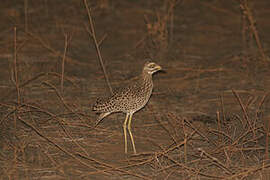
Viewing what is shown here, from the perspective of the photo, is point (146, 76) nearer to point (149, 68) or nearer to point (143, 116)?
point (149, 68)

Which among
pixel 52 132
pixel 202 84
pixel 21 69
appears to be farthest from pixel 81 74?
pixel 52 132

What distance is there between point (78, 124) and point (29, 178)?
129cm

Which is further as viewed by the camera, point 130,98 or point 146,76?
point 146,76

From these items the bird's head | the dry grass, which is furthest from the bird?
the dry grass

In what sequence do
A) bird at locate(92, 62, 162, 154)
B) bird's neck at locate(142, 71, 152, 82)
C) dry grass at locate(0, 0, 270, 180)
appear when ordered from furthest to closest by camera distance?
1. bird's neck at locate(142, 71, 152, 82)
2. bird at locate(92, 62, 162, 154)
3. dry grass at locate(0, 0, 270, 180)

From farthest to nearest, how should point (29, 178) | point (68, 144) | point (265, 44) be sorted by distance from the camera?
point (265, 44) → point (68, 144) → point (29, 178)

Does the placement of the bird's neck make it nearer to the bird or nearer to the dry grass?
the bird

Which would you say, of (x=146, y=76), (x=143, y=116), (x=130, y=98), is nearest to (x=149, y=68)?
(x=146, y=76)

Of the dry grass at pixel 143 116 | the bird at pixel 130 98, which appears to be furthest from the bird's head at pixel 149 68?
the dry grass at pixel 143 116

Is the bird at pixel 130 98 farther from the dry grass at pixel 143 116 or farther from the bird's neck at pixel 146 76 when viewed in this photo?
the dry grass at pixel 143 116

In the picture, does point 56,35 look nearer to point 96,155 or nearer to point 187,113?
point 187,113

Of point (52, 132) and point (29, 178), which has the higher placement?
point (52, 132)

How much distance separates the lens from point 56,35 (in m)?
9.47

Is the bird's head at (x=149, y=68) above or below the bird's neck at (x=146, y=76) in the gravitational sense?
above
